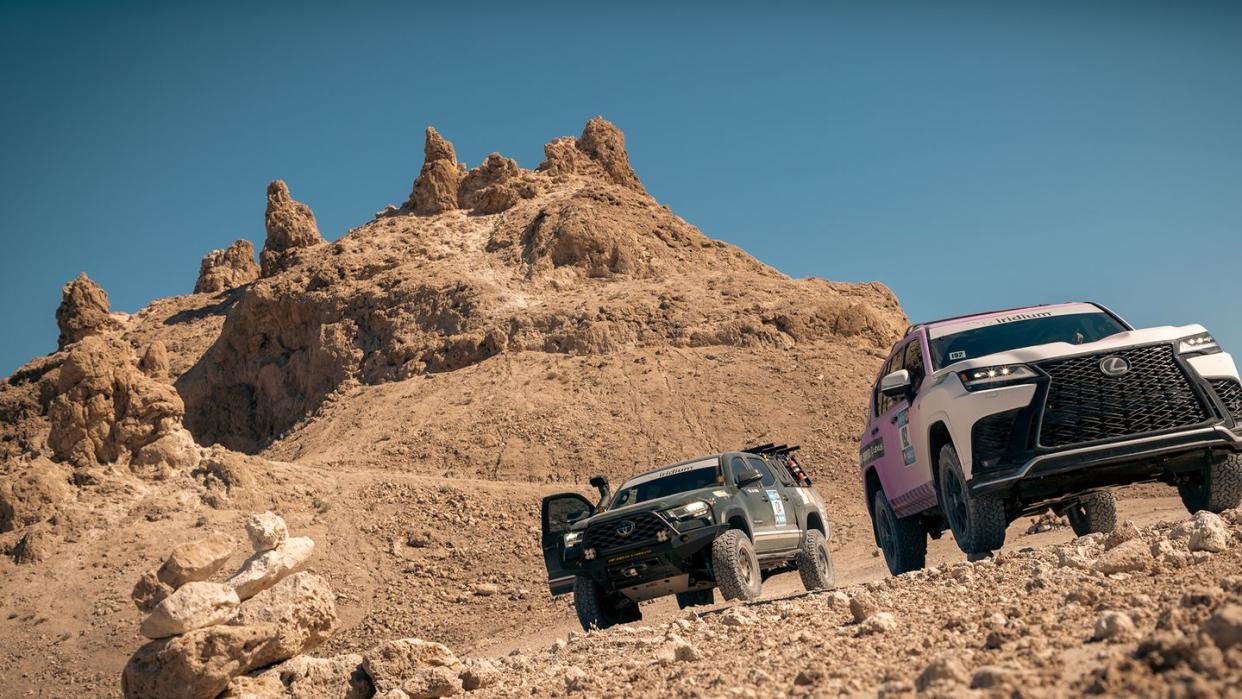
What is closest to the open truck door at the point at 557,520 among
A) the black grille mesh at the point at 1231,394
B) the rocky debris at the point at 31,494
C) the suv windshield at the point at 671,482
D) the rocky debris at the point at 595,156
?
the suv windshield at the point at 671,482

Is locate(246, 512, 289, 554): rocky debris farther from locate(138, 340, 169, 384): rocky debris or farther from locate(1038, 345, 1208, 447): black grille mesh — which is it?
locate(138, 340, 169, 384): rocky debris

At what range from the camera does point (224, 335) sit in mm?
56844

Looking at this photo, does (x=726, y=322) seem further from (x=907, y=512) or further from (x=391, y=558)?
(x=907, y=512)

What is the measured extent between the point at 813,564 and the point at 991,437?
505 cm

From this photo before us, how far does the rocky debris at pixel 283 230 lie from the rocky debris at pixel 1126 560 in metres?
55.3

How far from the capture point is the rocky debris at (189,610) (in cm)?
915

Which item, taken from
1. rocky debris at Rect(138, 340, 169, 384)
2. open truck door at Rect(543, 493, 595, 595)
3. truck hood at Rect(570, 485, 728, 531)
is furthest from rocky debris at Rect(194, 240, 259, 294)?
truck hood at Rect(570, 485, 728, 531)

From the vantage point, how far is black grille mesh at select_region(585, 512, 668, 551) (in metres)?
11.9

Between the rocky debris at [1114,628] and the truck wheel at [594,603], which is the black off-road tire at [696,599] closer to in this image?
the truck wheel at [594,603]

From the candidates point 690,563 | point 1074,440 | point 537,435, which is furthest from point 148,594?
point 537,435

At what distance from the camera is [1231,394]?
9.32 m

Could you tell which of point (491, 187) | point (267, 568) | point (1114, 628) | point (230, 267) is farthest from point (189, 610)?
point (230, 267)

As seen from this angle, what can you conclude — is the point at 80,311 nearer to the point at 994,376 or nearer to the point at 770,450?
the point at 770,450

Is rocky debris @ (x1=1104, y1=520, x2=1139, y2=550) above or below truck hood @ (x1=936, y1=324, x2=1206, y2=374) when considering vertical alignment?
below
